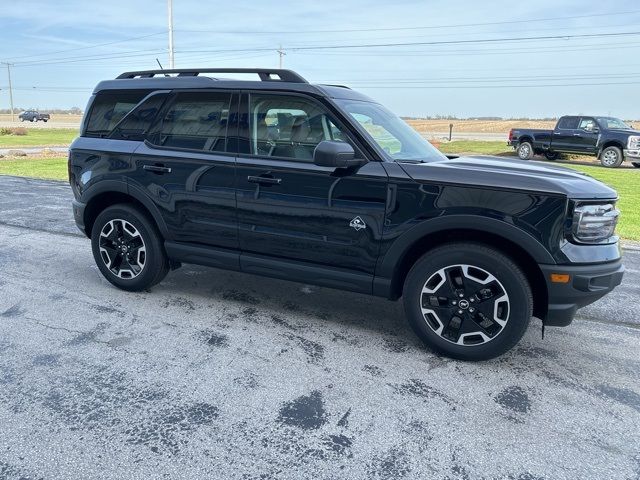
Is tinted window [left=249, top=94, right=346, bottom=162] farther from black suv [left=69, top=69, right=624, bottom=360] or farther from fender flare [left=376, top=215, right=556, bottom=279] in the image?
fender flare [left=376, top=215, right=556, bottom=279]

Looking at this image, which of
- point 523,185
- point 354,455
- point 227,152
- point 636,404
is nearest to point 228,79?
point 227,152

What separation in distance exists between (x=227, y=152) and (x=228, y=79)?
679 millimetres

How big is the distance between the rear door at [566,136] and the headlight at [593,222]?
62.8 feet

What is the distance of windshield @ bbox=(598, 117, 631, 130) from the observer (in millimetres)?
19722

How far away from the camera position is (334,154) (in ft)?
11.4

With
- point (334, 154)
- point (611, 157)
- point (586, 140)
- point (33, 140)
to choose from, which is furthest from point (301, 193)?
point (33, 140)

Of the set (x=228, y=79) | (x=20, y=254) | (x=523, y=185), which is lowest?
(x=20, y=254)

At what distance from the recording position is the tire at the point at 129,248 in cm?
464

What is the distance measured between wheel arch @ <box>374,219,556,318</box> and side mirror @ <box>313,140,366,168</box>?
2.21ft

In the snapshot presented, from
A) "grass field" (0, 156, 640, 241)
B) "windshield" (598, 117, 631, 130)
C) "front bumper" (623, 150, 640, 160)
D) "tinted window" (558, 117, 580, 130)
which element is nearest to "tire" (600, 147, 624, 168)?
"front bumper" (623, 150, 640, 160)

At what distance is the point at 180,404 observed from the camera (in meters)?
2.98

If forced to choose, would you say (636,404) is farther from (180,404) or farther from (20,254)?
(20,254)

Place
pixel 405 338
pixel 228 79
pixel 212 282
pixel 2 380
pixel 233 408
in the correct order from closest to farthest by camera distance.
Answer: pixel 233 408 → pixel 2 380 → pixel 405 338 → pixel 228 79 → pixel 212 282

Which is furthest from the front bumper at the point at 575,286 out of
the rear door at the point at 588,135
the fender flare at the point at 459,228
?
the rear door at the point at 588,135
